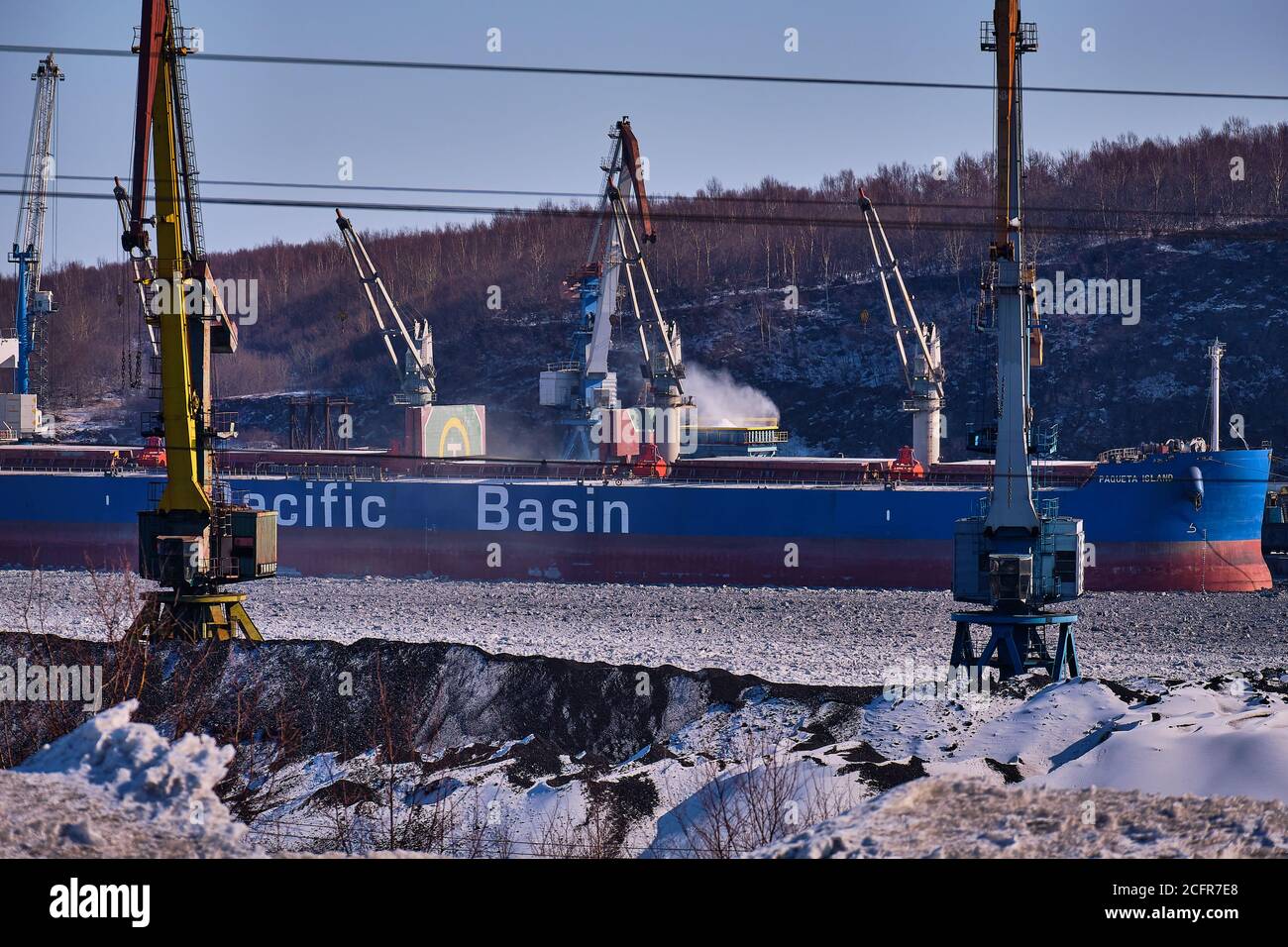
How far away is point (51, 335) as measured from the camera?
9662cm

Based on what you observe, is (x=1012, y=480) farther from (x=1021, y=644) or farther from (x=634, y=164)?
(x=634, y=164)

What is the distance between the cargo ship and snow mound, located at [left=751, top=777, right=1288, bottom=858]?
27316 mm

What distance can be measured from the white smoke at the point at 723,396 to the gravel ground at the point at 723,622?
109ft

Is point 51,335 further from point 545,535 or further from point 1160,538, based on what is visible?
point 1160,538

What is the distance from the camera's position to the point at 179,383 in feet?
70.2

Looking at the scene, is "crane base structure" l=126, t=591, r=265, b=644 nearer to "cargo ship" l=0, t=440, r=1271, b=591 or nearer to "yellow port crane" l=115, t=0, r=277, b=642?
"yellow port crane" l=115, t=0, r=277, b=642

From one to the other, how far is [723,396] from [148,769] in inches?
2574

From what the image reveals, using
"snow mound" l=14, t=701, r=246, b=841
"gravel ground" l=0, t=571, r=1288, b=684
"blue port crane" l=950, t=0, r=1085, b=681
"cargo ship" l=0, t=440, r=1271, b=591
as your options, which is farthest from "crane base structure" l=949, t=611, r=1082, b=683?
"cargo ship" l=0, t=440, r=1271, b=591

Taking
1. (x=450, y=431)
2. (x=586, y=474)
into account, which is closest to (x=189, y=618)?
(x=586, y=474)

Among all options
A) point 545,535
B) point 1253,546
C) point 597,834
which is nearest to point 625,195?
point 545,535

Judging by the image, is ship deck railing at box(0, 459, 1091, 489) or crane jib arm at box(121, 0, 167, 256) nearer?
crane jib arm at box(121, 0, 167, 256)

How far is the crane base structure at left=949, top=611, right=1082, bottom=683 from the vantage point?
20.6 meters

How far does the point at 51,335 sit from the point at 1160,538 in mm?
82455

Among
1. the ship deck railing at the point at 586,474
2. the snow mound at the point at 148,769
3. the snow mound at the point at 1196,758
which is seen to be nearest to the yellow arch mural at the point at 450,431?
the ship deck railing at the point at 586,474
